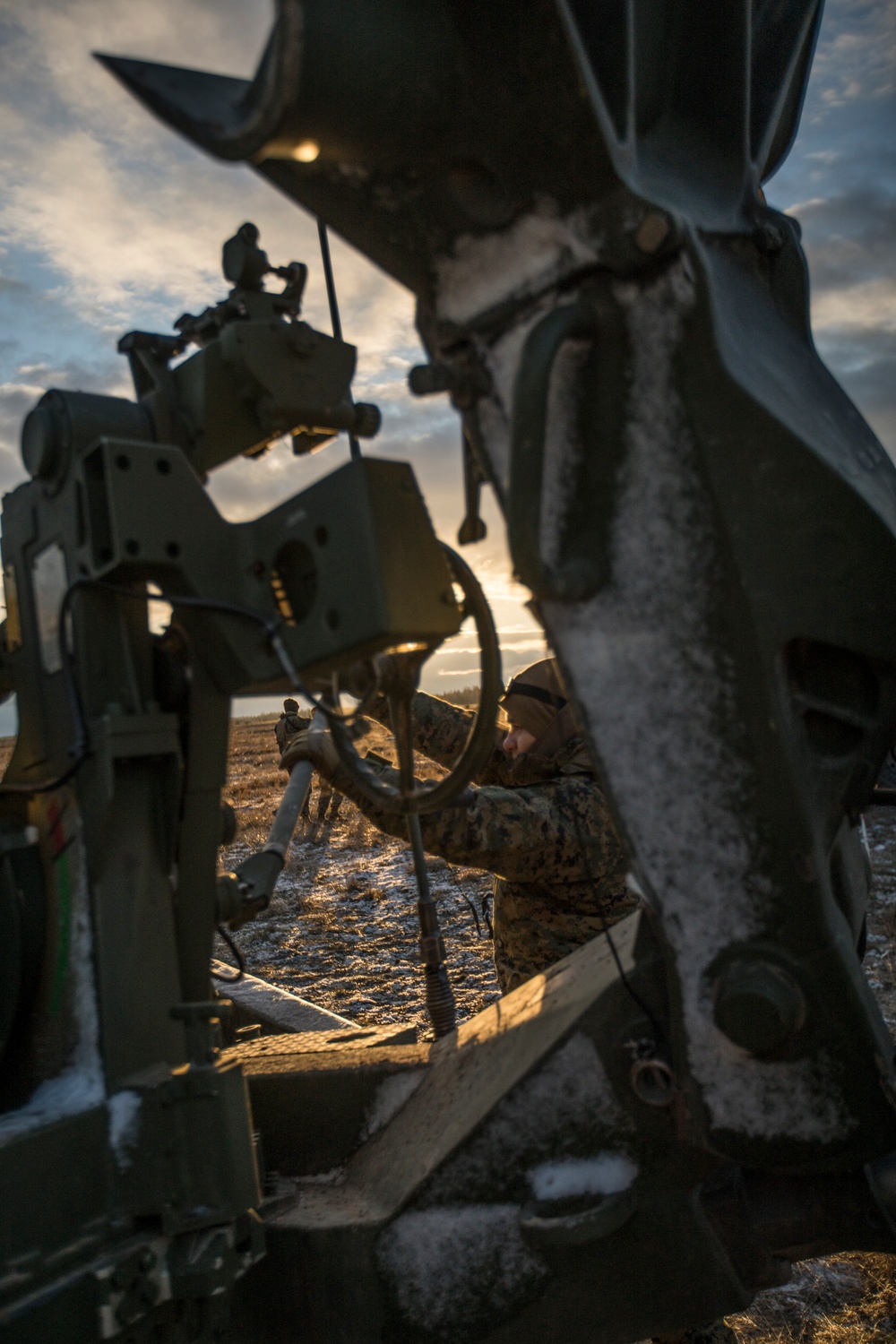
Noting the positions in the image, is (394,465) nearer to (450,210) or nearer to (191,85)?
(450,210)

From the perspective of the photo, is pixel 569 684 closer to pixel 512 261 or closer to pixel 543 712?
pixel 512 261

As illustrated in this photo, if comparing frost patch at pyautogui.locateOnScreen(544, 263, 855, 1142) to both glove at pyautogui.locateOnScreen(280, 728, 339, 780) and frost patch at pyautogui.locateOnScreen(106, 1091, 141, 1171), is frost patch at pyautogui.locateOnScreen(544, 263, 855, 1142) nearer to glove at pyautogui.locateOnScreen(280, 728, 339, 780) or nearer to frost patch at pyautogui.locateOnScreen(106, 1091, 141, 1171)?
frost patch at pyautogui.locateOnScreen(106, 1091, 141, 1171)

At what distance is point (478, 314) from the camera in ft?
5.56

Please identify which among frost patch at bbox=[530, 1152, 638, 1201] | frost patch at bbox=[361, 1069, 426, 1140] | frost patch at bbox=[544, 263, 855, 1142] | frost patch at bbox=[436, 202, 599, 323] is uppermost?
frost patch at bbox=[436, 202, 599, 323]

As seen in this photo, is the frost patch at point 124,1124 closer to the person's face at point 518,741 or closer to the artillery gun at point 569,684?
the artillery gun at point 569,684

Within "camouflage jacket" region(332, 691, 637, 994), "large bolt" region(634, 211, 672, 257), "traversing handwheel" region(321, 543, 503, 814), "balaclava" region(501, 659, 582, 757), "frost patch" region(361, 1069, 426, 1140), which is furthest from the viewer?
"balaclava" region(501, 659, 582, 757)

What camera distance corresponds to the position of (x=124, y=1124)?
5.83 ft

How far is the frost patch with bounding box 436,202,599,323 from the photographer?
5.16 feet

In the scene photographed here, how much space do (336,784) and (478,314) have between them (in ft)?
5.60

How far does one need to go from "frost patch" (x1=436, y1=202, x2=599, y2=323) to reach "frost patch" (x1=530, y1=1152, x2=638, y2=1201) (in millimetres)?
1453

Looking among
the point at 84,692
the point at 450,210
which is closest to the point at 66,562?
the point at 84,692

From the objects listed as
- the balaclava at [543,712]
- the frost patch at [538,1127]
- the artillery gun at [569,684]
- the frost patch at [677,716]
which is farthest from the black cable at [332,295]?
the balaclava at [543,712]

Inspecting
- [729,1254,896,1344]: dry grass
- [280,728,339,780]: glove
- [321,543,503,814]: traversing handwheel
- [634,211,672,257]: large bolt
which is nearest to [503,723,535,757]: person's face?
[280,728,339,780]: glove

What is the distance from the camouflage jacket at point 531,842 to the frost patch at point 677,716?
1.80 m
